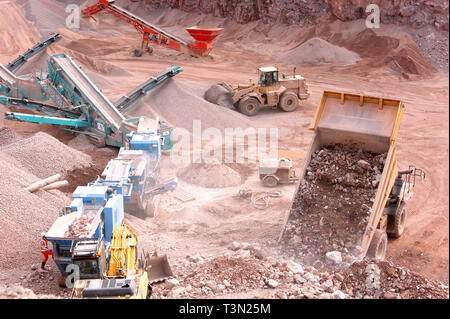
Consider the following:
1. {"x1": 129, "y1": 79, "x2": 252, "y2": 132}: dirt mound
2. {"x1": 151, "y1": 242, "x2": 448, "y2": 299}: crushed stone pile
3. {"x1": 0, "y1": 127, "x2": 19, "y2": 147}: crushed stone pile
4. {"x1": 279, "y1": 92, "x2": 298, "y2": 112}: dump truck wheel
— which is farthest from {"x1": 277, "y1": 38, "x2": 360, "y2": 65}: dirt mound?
{"x1": 151, "y1": 242, "x2": 448, "y2": 299}: crushed stone pile

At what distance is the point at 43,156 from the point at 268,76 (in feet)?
33.4

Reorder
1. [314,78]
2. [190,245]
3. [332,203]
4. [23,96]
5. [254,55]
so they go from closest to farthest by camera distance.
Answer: [332,203]
[190,245]
[23,96]
[314,78]
[254,55]

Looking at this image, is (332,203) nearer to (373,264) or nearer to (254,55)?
(373,264)

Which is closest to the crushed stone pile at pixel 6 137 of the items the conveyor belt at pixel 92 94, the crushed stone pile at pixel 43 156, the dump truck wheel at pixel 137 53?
the crushed stone pile at pixel 43 156

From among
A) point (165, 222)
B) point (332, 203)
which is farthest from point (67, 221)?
point (332, 203)

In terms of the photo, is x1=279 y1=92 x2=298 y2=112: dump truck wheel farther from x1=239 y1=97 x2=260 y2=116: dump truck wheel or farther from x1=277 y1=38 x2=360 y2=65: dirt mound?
x1=277 y1=38 x2=360 y2=65: dirt mound

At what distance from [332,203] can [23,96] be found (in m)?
14.0

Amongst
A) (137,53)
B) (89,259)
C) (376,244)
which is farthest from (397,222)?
(137,53)

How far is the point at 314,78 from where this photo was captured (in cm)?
2727

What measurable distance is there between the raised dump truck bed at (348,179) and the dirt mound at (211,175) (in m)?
4.08

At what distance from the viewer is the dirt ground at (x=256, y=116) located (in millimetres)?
11734

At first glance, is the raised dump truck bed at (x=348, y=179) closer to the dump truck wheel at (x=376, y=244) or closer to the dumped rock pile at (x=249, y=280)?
the dump truck wheel at (x=376, y=244)

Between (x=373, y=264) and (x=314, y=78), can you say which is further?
(x=314, y=78)

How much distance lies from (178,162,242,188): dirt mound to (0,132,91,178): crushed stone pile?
2853 millimetres
